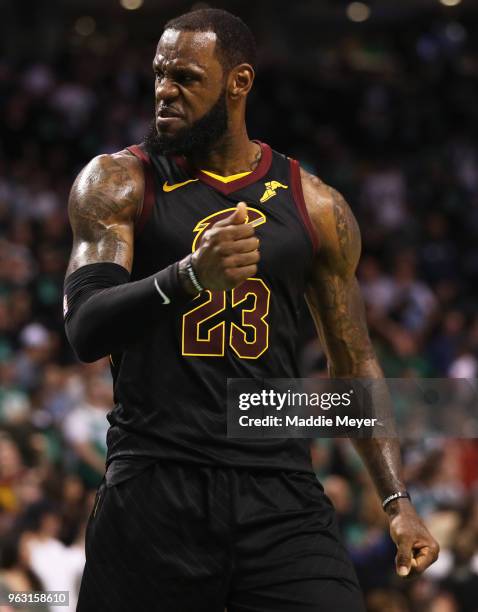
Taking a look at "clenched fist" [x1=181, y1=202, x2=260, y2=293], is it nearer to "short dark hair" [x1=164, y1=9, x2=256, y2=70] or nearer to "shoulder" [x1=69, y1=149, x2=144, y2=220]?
"shoulder" [x1=69, y1=149, x2=144, y2=220]

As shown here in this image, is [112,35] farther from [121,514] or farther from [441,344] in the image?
[121,514]

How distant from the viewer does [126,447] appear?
336 cm

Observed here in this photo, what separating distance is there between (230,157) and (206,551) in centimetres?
124

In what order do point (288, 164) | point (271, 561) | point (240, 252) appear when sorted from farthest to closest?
point (288, 164), point (271, 561), point (240, 252)

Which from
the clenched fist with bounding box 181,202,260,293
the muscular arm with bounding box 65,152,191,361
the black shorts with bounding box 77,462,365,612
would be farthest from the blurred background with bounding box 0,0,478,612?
the clenched fist with bounding box 181,202,260,293

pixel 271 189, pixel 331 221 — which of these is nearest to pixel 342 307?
pixel 331 221

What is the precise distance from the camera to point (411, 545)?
11.2 ft

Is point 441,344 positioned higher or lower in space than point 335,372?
higher

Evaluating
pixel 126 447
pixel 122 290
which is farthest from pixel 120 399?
pixel 122 290

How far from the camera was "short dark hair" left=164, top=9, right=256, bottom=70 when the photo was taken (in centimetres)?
358

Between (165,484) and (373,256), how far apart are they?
9.11 meters

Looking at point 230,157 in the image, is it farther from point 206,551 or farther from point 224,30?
point 206,551

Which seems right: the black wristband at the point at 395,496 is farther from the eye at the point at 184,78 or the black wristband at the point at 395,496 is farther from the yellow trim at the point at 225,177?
the eye at the point at 184,78

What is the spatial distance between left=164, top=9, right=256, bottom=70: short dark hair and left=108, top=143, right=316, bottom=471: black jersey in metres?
0.38
